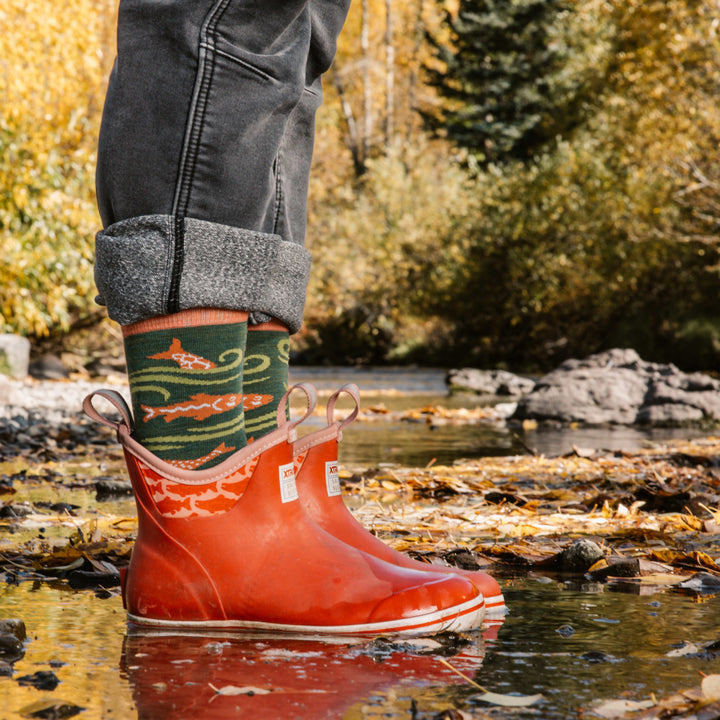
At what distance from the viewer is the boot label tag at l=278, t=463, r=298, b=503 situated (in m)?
1.63

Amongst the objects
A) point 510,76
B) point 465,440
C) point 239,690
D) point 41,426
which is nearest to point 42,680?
point 239,690

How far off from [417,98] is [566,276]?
1411 cm

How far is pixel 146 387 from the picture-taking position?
5.38 feet

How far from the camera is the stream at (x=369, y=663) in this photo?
110cm

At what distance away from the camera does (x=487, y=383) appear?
11.8 meters

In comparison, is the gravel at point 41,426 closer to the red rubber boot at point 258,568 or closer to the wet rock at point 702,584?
the red rubber boot at point 258,568

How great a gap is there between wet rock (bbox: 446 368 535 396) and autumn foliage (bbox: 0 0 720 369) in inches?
211

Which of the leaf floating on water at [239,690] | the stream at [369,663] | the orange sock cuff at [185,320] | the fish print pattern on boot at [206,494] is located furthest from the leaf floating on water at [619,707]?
the orange sock cuff at [185,320]

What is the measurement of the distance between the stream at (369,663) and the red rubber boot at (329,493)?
0.25 metres

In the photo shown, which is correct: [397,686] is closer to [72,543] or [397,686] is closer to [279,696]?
[279,696]

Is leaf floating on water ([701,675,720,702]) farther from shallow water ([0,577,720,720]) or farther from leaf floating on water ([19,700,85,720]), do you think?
leaf floating on water ([19,700,85,720])

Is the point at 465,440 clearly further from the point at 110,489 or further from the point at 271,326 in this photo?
the point at 271,326

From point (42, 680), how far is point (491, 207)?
21.6 meters

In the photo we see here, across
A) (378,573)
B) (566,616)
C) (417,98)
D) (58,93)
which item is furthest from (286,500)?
(417,98)
